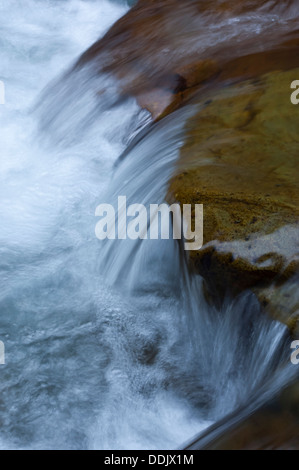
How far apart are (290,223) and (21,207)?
8.46 feet

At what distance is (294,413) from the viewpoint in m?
2.29

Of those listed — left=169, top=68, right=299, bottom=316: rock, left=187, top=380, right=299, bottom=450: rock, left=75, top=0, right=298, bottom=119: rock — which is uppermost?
left=75, top=0, right=298, bottom=119: rock

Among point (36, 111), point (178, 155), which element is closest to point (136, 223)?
point (178, 155)

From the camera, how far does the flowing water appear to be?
10.2ft

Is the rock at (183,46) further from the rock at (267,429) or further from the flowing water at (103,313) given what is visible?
the rock at (267,429)

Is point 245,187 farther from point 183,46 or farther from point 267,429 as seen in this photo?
point 183,46

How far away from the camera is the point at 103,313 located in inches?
151

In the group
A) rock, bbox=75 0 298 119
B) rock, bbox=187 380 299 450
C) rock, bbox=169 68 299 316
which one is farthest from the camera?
rock, bbox=75 0 298 119

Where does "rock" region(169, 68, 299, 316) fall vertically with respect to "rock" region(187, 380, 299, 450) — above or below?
above

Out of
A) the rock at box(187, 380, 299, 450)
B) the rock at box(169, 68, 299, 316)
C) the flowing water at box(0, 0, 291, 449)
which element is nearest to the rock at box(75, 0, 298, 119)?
the flowing water at box(0, 0, 291, 449)

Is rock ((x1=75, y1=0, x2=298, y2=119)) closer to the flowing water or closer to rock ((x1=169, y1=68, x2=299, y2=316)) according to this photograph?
the flowing water

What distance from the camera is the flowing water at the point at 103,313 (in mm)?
3096

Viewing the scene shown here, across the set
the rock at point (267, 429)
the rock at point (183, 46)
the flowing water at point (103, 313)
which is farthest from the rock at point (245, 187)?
the rock at point (183, 46)

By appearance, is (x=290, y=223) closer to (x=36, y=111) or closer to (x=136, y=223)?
(x=136, y=223)
